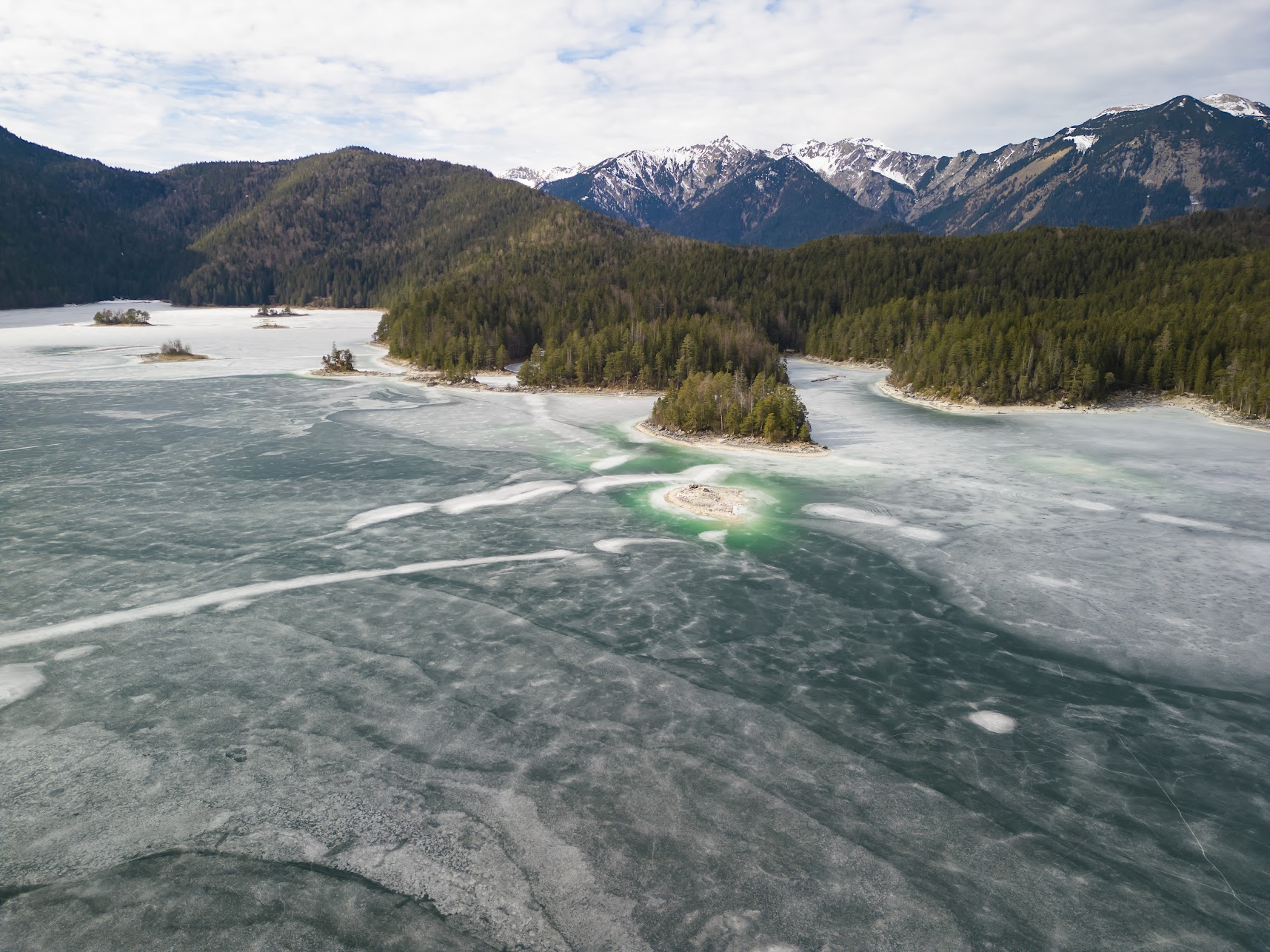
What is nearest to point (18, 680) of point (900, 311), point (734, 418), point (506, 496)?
point (506, 496)

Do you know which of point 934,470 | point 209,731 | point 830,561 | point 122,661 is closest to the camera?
point 209,731

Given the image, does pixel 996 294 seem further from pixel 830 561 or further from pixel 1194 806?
pixel 1194 806

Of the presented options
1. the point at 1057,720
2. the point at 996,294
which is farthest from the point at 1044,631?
the point at 996,294

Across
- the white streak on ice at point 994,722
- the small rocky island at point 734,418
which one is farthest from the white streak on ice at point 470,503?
the white streak on ice at point 994,722

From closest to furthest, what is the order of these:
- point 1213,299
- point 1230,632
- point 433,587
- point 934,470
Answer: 1. point 1230,632
2. point 433,587
3. point 934,470
4. point 1213,299

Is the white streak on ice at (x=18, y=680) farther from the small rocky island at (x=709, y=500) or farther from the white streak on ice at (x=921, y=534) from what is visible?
the white streak on ice at (x=921, y=534)

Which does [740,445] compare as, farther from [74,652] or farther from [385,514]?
[74,652]

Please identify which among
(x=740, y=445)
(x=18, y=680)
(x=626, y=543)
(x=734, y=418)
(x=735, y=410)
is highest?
(x=735, y=410)

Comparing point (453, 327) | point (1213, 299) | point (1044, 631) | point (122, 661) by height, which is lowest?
point (122, 661)
